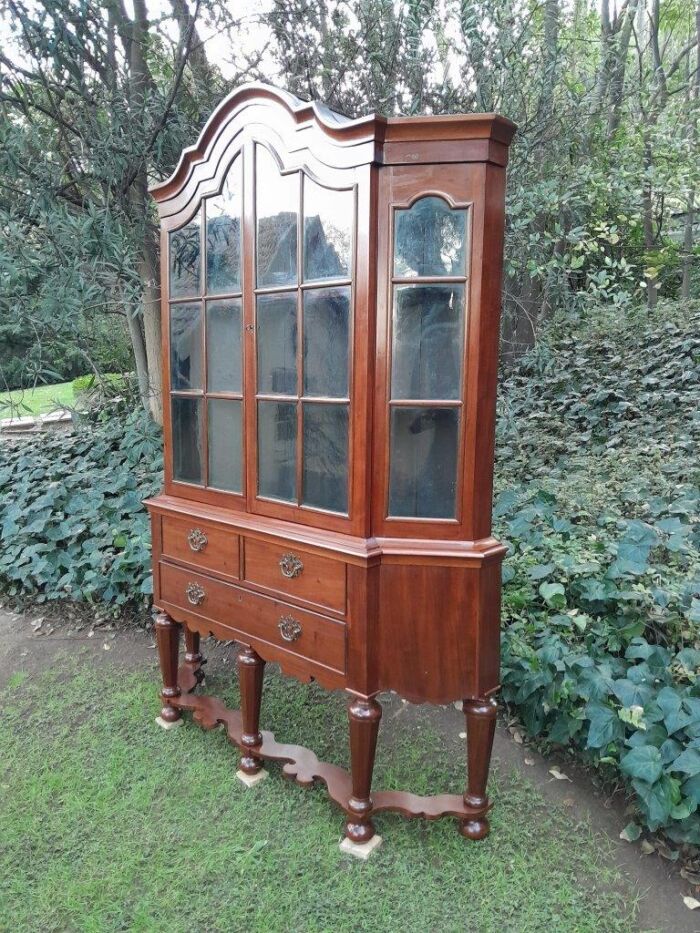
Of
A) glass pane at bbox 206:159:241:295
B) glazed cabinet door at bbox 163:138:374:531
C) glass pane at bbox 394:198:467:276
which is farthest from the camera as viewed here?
glass pane at bbox 206:159:241:295

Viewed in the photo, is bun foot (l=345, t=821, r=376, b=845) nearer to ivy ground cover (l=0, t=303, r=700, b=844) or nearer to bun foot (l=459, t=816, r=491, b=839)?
bun foot (l=459, t=816, r=491, b=839)

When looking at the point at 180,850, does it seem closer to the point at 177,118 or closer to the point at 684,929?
the point at 684,929

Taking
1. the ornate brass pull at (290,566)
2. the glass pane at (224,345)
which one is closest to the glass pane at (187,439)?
the glass pane at (224,345)

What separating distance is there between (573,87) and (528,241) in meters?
0.88

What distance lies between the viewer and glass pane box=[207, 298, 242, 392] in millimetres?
1804

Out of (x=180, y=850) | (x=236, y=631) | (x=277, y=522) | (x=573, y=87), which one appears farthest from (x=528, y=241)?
(x=180, y=850)

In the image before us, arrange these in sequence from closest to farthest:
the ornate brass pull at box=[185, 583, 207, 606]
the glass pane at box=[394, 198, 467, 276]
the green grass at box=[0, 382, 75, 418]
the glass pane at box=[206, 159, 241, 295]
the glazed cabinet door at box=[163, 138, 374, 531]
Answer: the glass pane at box=[394, 198, 467, 276]
the glazed cabinet door at box=[163, 138, 374, 531]
the glass pane at box=[206, 159, 241, 295]
the ornate brass pull at box=[185, 583, 207, 606]
the green grass at box=[0, 382, 75, 418]

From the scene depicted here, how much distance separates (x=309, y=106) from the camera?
148 centimetres

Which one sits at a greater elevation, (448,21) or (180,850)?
(448,21)

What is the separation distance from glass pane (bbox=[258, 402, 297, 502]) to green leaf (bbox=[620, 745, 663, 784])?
1092mm

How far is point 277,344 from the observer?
5.52ft

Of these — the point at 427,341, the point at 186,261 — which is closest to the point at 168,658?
the point at 186,261

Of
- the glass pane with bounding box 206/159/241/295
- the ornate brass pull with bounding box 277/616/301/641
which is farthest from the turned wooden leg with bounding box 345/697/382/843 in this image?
the glass pane with bounding box 206/159/241/295

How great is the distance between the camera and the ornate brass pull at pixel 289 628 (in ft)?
5.50
